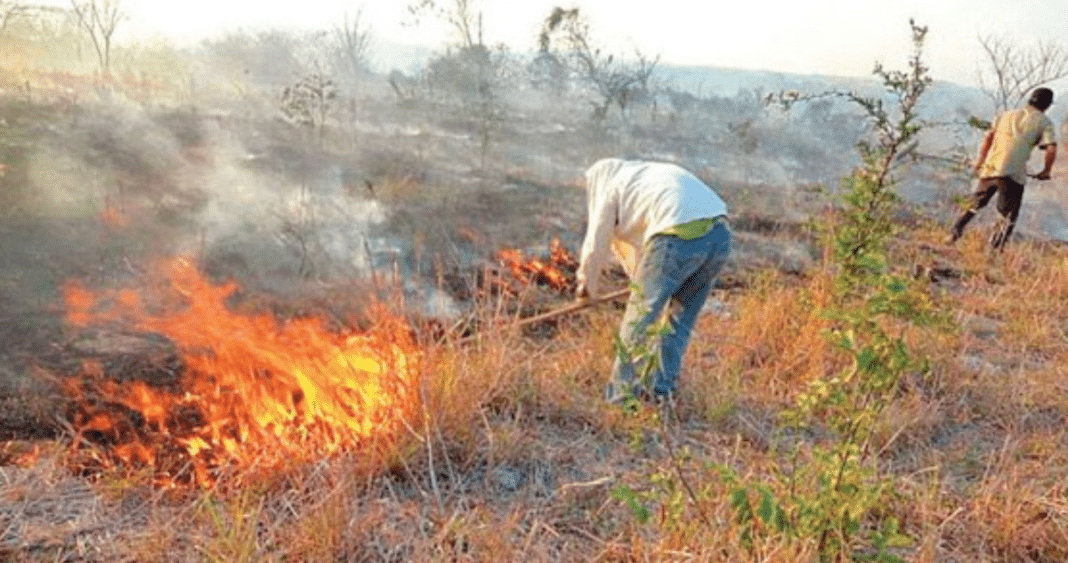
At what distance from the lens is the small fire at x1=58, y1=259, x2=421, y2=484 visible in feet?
9.18

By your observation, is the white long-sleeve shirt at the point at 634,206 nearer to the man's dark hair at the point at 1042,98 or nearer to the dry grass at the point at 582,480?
the dry grass at the point at 582,480

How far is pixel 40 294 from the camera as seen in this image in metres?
5.52

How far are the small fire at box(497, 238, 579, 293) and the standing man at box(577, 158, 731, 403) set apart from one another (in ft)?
9.01

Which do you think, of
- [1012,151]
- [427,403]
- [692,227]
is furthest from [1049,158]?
[427,403]

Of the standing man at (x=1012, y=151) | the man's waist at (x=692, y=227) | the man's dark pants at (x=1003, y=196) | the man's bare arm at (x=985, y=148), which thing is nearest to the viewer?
the man's waist at (x=692, y=227)

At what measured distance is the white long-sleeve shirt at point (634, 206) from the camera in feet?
12.1

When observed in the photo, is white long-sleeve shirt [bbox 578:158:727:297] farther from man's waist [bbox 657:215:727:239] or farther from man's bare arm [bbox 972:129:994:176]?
man's bare arm [bbox 972:129:994:176]

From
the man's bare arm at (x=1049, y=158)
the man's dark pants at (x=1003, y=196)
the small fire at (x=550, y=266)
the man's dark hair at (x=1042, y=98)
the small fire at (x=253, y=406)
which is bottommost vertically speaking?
the small fire at (x=550, y=266)

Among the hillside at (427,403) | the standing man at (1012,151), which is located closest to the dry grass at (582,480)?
the hillside at (427,403)

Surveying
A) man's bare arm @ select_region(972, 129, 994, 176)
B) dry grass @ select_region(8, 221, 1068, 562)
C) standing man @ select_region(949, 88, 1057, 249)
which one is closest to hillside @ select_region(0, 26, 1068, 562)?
dry grass @ select_region(8, 221, 1068, 562)

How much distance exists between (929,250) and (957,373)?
4.72m

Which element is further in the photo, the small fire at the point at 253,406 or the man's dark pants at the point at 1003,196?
the man's dark pants at the point at 1003,196

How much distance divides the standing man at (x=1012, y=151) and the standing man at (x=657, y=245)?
4.58 m

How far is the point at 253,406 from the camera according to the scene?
10.2 feet
